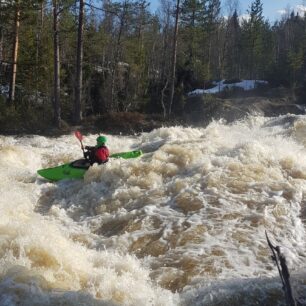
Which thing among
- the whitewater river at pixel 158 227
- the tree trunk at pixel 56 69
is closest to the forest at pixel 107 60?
the tree trunk at pixel 56 69

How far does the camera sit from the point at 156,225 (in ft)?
24.8

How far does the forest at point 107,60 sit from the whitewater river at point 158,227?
6.11 metres

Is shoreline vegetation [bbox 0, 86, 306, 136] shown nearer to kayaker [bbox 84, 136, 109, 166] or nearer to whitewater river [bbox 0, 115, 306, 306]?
whitewater river [bbox 0, 115, 306, 306]

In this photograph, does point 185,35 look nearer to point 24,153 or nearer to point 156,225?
point 24,153

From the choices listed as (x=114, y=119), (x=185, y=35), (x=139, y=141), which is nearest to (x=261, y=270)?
(x=139, y=141)

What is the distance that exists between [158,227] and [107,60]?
24323 mm

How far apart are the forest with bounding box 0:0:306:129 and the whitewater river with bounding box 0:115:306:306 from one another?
611cm

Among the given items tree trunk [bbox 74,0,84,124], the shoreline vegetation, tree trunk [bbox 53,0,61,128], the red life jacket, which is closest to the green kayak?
the red life jacket

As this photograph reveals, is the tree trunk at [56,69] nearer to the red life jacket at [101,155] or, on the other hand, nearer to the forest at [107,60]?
the forest at [107,60]

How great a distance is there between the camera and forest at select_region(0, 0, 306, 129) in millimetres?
18031

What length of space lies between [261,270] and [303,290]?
97 cm

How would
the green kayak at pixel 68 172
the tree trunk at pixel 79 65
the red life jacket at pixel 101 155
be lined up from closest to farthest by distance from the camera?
the green kayak at pixel 68 172
the red life jacket at pixel 101 155
the tree trunk at pixel 79 65

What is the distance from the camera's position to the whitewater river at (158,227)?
16.9ft

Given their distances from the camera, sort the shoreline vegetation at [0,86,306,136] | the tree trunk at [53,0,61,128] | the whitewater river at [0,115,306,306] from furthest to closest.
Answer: the tree trunk at [53,0,61,128], the shoreline vegetation at [0,86,306,136], the whitewater river at [0,115,306,306]
